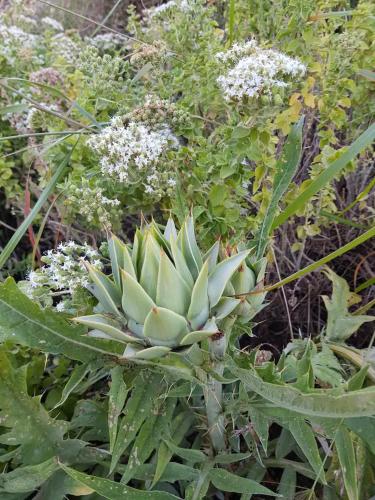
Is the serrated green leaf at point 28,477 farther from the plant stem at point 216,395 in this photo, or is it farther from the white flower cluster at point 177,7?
the white flower cluster at point 177,7

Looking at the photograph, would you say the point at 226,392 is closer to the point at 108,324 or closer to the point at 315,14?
the point at 108,324

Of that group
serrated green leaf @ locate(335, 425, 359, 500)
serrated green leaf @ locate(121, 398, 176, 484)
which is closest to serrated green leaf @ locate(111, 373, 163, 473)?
serrated green leaf @ locate(121, 398, 176, 484)

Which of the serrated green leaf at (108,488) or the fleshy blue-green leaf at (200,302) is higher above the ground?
the fleshy blue-green leaf at (200,302)

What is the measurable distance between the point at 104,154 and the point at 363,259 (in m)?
0.85

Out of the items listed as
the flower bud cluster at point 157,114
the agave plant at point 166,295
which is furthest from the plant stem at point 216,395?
the flower bud cluster at point 157,114

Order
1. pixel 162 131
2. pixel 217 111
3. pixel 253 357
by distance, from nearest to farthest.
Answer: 1. pixel 253 357
2. pixel 162 131
3. pixel 217 111

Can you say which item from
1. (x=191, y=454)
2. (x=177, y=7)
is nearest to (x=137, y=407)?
(x=191, y=454)

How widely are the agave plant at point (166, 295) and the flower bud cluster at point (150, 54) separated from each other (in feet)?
2.32

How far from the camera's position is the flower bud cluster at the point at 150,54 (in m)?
1.33

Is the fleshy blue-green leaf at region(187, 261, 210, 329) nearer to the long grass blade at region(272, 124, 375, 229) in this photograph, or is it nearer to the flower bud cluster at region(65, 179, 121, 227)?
the long grass blade at region(272, 124, 375, 229)

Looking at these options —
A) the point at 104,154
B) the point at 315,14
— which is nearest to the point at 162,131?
the point at 104,154

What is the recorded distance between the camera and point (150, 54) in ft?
4.36

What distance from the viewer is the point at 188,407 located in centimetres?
115

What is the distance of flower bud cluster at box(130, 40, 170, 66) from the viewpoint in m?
1.33
